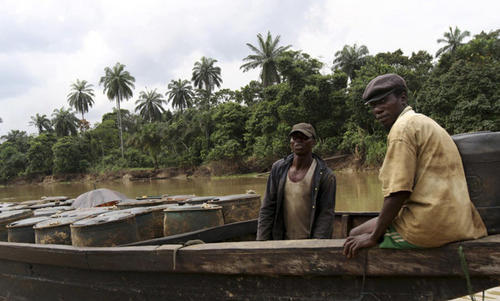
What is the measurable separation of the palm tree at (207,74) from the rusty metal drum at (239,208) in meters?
41.7

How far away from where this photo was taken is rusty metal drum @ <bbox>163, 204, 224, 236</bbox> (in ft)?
11.1

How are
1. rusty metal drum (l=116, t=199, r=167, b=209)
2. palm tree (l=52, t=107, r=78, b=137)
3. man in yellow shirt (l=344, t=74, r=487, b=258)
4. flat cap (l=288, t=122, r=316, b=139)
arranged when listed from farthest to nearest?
1. palm tree (l=52, t=107, r=78, b=137)
2. rusty metal drum (l=116, t=199, r=167, b=209)
3. flat cap (l=288, t=122, r=316, b=139)
4. man in yellow shirt (l=344, t=74, r=487, b=258)

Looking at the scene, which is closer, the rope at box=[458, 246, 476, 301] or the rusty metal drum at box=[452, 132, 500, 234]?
the rope at box=[458, 246, 476, 301]

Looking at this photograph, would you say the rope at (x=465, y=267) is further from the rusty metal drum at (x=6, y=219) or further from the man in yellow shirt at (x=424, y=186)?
the rusty metal drum at (x=6, y=219)

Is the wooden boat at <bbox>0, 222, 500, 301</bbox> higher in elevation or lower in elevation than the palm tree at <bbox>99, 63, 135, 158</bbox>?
lower

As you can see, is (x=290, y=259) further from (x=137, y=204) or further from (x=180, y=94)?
(x=180, y=94)

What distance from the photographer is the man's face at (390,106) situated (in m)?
1.75

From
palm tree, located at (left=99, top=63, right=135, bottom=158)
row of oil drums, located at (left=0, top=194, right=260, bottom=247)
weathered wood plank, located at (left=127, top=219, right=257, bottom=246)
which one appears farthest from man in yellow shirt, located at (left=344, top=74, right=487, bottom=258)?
palm tree, located at (left=99, top=63, right=135, bottom=158)

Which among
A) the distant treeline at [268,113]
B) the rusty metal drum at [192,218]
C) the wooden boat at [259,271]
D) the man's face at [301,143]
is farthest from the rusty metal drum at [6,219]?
the distant treeline at [268,113]

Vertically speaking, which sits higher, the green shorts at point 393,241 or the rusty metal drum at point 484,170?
the rusty metal drum at point 484,170

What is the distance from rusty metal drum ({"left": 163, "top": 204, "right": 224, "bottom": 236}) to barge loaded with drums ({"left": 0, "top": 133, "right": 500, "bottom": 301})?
1 centimetres

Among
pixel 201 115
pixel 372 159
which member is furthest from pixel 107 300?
pixel 201 115

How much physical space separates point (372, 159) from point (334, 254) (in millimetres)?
20736

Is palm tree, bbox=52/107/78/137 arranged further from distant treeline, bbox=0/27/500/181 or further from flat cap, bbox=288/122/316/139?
flat cap, bbox=288/122/316/139
